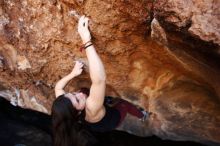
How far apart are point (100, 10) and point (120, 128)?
3.71 ft

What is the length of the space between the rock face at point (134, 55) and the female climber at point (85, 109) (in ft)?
0.24

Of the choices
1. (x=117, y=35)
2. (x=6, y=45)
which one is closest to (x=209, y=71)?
(x=117, y=35)

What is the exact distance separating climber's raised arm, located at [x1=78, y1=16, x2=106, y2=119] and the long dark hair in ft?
A: 0.42

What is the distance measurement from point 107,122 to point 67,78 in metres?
0.47

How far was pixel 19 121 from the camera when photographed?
151 inches

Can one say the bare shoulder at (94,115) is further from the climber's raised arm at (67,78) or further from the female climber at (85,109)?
the climber's raised arm at (67,78)

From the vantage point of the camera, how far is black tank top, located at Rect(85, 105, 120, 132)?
293cm

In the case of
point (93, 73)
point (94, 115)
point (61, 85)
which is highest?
point (93, 73)

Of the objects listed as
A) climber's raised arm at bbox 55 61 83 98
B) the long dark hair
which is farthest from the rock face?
the long dark hair

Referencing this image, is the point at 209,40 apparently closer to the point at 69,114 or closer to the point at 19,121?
the point at 69,114

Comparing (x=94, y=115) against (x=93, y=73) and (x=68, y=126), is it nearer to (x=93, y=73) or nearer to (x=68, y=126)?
(x=68, y=126)

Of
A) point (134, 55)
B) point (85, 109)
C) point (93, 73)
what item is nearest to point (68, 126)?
point (85, 109)

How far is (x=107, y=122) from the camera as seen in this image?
303 cm

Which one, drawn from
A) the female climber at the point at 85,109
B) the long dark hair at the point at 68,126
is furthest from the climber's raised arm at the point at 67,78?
the long dark hair at the point at 68,126
